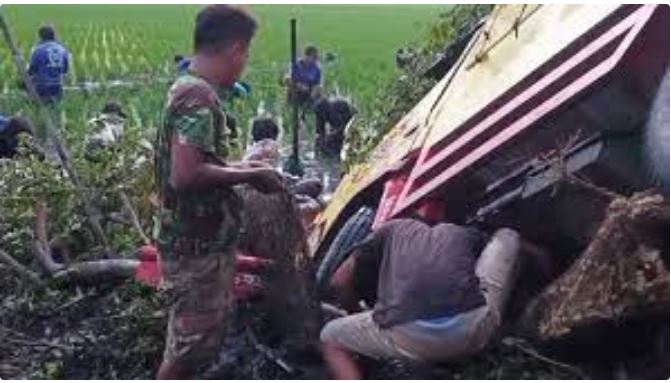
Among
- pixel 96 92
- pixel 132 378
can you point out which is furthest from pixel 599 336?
pixel 96 92

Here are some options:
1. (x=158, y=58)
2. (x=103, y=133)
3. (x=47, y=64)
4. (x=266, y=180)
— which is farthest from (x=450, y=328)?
(x=158, y=58)

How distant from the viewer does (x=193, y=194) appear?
11.9 ft

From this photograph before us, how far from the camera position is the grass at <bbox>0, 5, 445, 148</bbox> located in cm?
1426

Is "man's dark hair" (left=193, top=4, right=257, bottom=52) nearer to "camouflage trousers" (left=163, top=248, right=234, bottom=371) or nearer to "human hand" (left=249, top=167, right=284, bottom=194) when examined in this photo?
"human hand" (left=249, top=167, right=284, bottom=194)

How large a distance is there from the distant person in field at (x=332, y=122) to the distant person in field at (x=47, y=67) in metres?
3.36

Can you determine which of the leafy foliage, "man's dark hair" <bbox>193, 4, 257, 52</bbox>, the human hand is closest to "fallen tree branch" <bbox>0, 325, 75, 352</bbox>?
the human hand

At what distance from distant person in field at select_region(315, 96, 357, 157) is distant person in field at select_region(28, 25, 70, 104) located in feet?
11.0

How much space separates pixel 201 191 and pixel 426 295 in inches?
30.6

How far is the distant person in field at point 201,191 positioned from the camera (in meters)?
3.54

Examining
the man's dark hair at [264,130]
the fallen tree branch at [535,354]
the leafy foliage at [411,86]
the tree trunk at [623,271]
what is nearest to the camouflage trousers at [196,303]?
the fallen tree branch at [535,354]

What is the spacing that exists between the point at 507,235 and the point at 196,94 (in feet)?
3.89

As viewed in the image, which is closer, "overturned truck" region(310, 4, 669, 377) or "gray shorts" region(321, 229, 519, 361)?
"overturned truck" region(310, 4, 669, 377)

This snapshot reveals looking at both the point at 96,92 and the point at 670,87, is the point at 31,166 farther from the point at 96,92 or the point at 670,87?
the point at 96,92

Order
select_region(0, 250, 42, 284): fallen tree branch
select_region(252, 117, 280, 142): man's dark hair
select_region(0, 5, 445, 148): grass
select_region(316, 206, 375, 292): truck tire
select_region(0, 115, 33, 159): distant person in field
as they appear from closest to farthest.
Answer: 1. select_region(316, 206, 375, 292): truck tire
2. select_region(0, 250, 42, 284): fallen tree branch
3. select_region(252, 117, 280, 142): man's dark hair
4. select_region(0, 115, 33, 159): distant person in field
5. select_region(0, 5, 445, 148): grass
